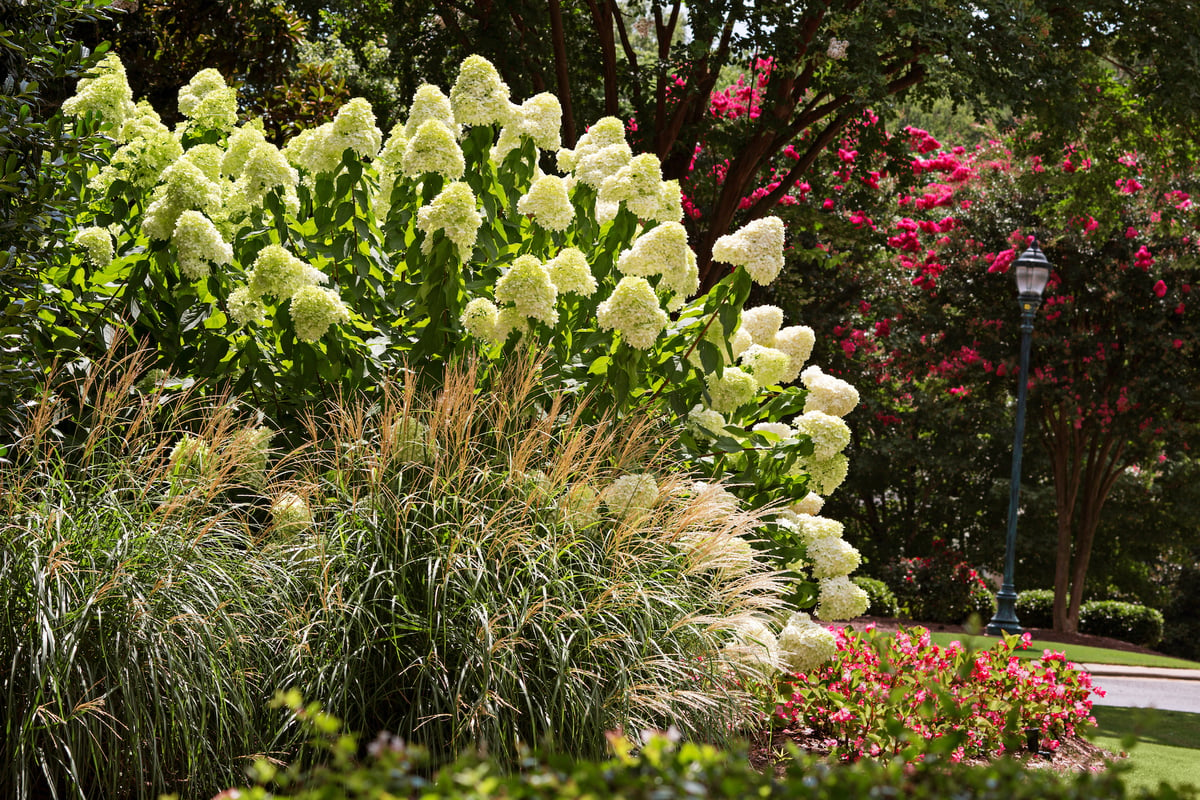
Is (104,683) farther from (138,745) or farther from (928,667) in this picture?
(928,667)

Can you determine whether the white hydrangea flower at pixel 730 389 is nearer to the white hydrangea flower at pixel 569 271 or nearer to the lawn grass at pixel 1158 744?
the white hydrangea flower at pixel 569 271

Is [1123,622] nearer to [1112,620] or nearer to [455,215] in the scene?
[1112,620]

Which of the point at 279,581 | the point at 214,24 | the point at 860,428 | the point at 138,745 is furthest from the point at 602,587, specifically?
the point at 860,428

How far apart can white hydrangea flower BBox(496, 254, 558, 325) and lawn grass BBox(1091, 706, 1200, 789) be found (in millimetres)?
3178

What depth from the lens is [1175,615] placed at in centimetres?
2128

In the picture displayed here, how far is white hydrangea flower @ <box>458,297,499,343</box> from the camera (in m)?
4.81

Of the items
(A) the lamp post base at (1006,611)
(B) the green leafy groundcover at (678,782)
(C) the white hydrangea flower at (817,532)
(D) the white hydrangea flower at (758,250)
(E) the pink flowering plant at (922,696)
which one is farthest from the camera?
(A) the lamp post base at (1006,611)

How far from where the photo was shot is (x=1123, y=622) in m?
17.8

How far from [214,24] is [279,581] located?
336 inches

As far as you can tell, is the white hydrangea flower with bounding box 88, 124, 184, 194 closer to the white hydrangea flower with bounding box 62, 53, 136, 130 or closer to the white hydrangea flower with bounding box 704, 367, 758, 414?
the white hydrangea flower with bounding box 62, 53, 136, 130

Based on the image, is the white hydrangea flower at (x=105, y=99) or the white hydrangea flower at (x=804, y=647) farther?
the white hydrangea flower at (x=105, y=99)

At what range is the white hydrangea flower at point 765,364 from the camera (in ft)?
18.2

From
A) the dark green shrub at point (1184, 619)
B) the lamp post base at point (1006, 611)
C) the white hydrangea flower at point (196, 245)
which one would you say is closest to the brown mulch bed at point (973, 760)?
the white hydrangea flower at point (196, 245)

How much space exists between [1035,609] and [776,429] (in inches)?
540
